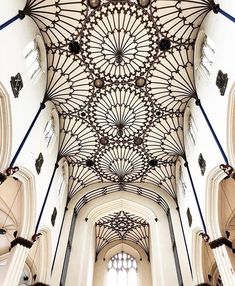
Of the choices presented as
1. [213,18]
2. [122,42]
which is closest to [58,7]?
[122,42]

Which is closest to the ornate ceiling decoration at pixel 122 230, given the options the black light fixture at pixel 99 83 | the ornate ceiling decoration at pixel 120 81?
the ornate ceiling decoration at pixel 120 81

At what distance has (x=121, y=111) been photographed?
13742 millimetres

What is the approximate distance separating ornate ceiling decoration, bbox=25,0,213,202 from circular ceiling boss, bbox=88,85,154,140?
0.05m

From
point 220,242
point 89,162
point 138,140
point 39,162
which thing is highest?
point 138,140

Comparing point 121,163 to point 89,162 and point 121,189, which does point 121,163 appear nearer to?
point 89,162

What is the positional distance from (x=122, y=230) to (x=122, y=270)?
2758 millimetres

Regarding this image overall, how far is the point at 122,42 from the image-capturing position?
1166 cm

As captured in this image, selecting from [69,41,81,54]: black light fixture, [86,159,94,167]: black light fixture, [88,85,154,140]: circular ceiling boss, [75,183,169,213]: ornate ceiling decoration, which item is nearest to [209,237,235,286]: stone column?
[75,183,169,213]: ornate ceiling decoration

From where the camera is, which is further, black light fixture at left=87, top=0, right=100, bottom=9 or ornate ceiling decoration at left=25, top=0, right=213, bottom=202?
ornate ceiling decoration at left=25, top=0, right=213, bottom=202

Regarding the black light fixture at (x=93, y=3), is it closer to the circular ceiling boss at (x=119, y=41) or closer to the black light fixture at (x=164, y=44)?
the circular ceiling boss at (x=119, y=41)

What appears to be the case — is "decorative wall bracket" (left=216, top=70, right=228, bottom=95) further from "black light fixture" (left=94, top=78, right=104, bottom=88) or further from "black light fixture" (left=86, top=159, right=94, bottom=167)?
"black light fixture" (left=86, top=159, right=94, bottom=167)

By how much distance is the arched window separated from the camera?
1809cm

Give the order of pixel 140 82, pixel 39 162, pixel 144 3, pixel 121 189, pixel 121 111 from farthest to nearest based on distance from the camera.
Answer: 1. pixel 121 189
2. pixel 121 111
3. pixel 140 82
4. pixel 39 162
5. pixel 144 3

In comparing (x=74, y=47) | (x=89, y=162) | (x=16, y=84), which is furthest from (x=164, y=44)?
(x=89, y=162)
